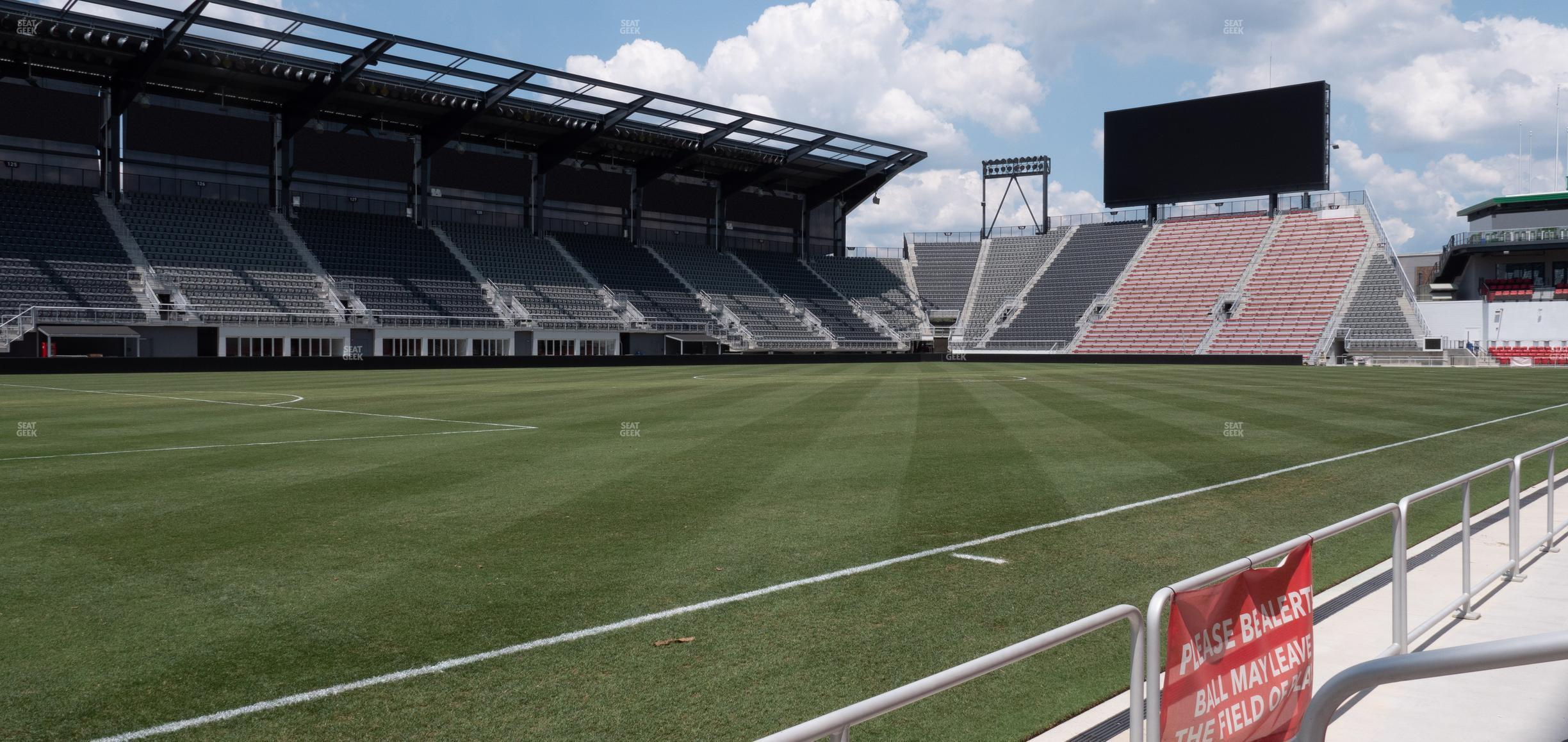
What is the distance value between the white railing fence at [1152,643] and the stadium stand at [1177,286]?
212 ft

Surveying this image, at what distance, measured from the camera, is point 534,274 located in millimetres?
65750

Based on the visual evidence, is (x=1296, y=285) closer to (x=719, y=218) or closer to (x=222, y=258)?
(x=719, y=218)

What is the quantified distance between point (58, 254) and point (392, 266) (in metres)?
16.3

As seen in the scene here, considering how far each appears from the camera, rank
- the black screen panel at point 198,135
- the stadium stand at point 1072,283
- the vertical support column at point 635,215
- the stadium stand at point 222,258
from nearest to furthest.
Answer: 1. the stadium stand at point 222,258
2. the black screen panel at point 198,135
3. the stadium stand at point 1072,283
4. the vertical support column at point 635,215

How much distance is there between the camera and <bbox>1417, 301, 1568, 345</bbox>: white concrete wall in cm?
6731

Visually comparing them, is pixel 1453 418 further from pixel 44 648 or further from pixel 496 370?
pixel 496 370

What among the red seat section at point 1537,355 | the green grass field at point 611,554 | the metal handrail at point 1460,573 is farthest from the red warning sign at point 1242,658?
the red seat section at point 1537,355

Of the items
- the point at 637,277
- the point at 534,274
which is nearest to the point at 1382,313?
the point at 637,277

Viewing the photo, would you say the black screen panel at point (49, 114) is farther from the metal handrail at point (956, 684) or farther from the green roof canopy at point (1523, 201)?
the green roof canopy at point (1523, 201)

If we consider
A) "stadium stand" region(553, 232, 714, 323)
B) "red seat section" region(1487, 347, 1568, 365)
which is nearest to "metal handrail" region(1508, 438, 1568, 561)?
"stadium stand" region(553, 232, 714, 323)

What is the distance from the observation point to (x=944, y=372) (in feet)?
154

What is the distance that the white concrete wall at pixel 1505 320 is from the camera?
221 feet

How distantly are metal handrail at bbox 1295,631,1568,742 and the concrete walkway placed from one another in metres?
0.74

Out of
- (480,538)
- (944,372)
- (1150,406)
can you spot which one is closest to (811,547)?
(480,538)
